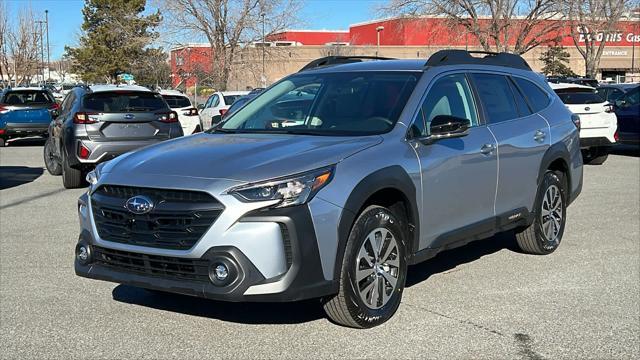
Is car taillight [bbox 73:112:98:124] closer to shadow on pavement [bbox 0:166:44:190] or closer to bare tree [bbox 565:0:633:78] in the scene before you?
shadow on pavement [bbox 0:166:44:190]

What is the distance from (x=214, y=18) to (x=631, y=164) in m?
24.5

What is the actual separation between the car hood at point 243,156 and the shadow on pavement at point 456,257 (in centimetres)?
173

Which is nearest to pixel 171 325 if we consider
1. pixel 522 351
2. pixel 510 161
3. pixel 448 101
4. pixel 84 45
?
pixel 522 351

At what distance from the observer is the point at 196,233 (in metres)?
4.16

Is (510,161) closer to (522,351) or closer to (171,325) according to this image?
(522,351)

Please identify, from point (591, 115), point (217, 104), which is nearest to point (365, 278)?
point (591, 115)

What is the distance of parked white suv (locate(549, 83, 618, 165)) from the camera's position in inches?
559

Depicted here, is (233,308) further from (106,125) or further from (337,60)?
(106,125)

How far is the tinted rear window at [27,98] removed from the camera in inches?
806

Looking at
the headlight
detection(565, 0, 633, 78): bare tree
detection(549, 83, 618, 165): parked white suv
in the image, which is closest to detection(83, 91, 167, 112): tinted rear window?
the headlight

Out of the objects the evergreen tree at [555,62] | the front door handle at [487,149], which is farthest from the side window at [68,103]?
the evergreen tree at [555,62]

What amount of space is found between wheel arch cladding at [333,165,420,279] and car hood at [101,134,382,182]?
0.23 meters

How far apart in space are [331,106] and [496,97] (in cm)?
167

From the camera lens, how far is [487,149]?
18.8 ft
